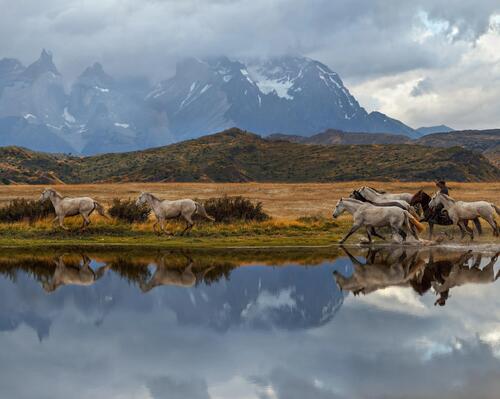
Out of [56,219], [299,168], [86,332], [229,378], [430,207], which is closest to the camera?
[229,378]

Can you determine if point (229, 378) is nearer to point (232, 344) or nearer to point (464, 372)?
point (232, 344)

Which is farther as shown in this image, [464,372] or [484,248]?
[484,248]

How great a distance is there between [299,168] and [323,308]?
92128mm

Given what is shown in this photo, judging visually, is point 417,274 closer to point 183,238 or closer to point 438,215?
point 438,215

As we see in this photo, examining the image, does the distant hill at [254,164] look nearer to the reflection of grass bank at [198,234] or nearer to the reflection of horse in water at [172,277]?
the reflection of grass bank at [198,234]

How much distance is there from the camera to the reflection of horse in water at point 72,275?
1669 cm

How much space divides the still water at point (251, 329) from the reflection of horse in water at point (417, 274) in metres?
0.05

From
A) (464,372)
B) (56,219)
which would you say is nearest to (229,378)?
(464,372)

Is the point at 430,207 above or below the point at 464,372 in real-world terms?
above

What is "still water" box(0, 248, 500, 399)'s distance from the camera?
8852mm

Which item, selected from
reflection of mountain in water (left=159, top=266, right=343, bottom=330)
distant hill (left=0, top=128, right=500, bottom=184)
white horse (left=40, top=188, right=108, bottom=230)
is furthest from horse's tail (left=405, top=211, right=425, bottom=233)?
distant hill (left=0, top=128, right=500, bottom=184)

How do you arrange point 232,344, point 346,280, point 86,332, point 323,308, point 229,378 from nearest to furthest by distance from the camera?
point 229,378 → point 232,344 → point 86,332 → point 323,308 → point 346,280

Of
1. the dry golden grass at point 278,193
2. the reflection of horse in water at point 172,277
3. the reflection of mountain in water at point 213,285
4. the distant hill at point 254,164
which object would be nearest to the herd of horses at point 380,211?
the reflection of mountain in water at point 213,285

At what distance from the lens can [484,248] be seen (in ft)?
75.3
